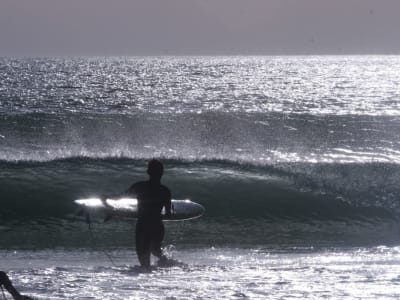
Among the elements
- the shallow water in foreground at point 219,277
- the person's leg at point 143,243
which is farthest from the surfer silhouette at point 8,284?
the person's leg at point 143,243

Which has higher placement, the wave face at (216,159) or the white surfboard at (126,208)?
the wave face at (216,159)

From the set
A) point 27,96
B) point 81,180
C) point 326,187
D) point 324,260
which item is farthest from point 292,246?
point 27,96

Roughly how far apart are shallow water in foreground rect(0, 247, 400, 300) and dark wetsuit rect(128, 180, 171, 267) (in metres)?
0.28

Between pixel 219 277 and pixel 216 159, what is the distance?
558 inches

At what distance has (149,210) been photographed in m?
9.46

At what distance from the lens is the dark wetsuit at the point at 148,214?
30.9ft

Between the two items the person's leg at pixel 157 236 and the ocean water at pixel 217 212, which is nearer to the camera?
the ocean water at pixel 217 212

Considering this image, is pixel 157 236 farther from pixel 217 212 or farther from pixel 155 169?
pixel 217 212

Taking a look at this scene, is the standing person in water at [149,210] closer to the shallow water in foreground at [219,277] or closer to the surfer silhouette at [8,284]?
the shallow water in foreground at [219,277]

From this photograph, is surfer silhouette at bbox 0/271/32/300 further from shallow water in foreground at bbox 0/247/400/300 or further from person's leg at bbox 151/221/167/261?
person's leg at bbox 151/221/167/261

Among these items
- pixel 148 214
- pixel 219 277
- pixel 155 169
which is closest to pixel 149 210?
pixel 148 214

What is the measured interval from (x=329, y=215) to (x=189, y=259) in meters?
6.19

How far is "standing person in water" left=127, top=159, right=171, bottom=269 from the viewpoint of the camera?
30.9ft

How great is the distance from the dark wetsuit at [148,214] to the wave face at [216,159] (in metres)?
4.30
